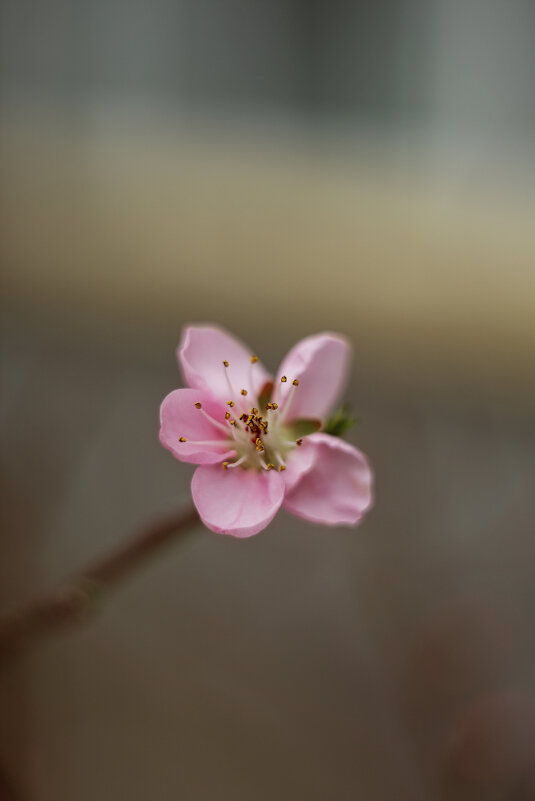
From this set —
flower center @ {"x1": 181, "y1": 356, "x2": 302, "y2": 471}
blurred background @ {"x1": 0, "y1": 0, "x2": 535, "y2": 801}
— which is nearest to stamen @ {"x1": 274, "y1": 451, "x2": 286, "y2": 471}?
flower center @ {"x1": 181, "y1": 356, "x2": 302, "y2": 471}

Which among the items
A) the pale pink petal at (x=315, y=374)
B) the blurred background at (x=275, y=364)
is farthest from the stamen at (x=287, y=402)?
the blurred background at (x=275, y=364)

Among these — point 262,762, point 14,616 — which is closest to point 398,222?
point 262,762

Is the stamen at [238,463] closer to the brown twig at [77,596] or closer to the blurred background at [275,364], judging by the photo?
the brown twig at [77,596]

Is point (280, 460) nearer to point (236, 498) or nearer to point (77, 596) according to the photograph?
point (236, 498)

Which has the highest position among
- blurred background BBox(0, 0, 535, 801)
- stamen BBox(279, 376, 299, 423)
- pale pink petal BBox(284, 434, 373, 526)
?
stamen BBox(279, 376, 299, 423)

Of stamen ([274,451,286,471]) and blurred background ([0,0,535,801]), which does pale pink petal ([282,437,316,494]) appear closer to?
stamen ([274,451,286,471])

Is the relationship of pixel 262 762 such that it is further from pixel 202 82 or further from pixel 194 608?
pixel 202 82

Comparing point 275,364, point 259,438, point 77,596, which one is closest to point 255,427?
point 259,438
